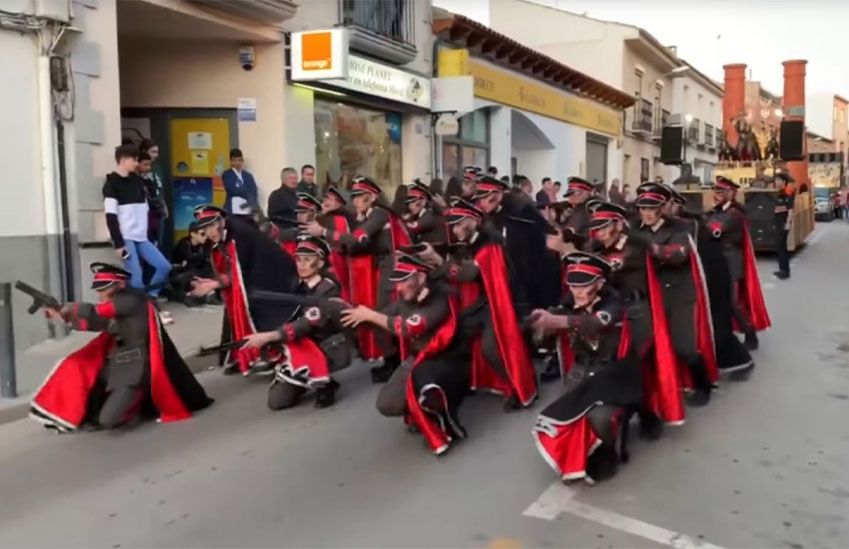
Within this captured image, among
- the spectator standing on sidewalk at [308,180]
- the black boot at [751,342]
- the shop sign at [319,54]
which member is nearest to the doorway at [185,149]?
the shop sign at [319,54]

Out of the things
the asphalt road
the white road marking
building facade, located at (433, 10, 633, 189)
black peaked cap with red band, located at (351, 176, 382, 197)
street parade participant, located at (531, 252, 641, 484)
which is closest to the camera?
the white road marking

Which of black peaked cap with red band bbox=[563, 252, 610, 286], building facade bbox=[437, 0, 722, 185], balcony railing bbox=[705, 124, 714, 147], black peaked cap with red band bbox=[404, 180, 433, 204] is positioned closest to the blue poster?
black peaked cap with red band bbox=[404, 180, 433, 204]

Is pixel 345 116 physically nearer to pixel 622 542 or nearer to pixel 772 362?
pixel 772 362

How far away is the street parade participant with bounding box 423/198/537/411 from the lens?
243 inches

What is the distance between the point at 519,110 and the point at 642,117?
41.3 ft

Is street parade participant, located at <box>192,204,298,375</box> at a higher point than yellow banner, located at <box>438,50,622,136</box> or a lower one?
lower

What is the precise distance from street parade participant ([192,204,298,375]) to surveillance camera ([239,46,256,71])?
18.1ft

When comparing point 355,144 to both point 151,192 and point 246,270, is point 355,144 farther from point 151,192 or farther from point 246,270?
point 246,270

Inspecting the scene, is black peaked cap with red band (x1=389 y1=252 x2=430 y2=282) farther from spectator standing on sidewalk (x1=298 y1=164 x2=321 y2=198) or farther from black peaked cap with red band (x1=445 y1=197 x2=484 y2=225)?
spectator standing on sidewalk (x1=298 y1=164 x2=321 y2=198)

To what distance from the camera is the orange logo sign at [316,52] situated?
11.9 metres

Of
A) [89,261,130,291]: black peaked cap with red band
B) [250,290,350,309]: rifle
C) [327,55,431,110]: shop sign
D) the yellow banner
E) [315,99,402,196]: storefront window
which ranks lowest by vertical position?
[250,290,350,309]: rifle

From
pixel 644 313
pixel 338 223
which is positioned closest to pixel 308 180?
pixel 338 223

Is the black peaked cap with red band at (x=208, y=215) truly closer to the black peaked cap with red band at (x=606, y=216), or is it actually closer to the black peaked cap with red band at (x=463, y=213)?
the black peaked cap with red band at (x=463, y=213)

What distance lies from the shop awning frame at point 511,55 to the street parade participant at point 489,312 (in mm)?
11141
